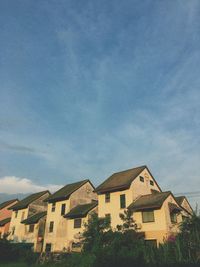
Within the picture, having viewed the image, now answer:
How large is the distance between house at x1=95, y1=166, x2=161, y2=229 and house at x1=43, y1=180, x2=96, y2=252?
16.5 feet

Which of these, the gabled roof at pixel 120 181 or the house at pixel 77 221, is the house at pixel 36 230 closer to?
the house at pixel 77 221

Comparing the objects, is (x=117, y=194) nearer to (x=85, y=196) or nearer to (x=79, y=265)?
(x=85, y=196)

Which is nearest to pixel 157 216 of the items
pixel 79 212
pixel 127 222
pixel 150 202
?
pixel 150 202

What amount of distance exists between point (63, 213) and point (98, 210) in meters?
6.73

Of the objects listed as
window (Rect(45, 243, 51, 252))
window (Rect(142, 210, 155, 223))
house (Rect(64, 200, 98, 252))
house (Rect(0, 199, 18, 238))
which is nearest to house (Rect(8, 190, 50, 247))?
house (Rect(0, 199, 18, 238))

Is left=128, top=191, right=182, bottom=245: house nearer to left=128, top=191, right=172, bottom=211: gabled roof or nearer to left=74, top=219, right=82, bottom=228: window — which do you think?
left=128, top=191, right=172, bottom=211: gabled roof

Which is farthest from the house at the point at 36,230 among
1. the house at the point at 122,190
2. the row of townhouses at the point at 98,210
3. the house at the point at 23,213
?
the house at the point at 122,190

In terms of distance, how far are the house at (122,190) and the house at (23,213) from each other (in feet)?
45.2

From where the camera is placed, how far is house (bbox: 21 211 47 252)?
4250 centimetres

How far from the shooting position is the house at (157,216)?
95.9ft

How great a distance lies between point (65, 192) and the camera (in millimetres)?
43250

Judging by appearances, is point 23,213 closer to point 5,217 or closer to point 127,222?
point 5,217

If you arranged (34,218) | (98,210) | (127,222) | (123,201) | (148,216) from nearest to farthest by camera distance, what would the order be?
(127,222) → (148,216) → (123,201) → (98,210) → (34,218)

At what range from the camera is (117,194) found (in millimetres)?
35500
